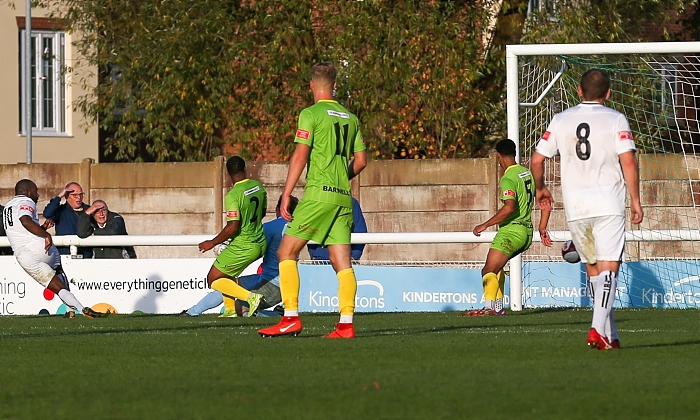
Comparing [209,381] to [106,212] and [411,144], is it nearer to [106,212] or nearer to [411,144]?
[106,212]

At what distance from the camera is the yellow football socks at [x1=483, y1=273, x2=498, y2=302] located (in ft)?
47.9

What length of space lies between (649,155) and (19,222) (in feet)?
26.5

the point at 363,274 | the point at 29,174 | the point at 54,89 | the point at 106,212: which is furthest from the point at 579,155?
the point at 54,89

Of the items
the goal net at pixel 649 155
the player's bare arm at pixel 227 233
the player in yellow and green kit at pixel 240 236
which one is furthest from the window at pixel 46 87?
the player's bare arm at pixel 227 233

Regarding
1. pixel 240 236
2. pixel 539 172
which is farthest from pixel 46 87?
pixel 539 172

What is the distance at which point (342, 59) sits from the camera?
2245 centimetres

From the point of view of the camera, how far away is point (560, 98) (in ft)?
58.8

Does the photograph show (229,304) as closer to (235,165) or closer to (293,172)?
(235,165)

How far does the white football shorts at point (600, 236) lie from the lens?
9.02m

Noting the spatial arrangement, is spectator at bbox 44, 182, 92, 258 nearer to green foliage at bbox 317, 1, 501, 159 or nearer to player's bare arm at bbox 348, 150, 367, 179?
green foliage at bbox 317, 1, 501, 159

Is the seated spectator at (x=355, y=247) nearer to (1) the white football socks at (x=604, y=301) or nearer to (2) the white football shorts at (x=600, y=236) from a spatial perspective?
(2) the white football shorts at (x=600, y=236)

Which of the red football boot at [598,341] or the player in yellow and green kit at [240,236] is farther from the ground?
the player in yellow and green kit at [240,236]

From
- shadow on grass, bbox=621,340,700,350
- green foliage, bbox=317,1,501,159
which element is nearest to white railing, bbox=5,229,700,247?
green foliage, bbox=317,1,501,159

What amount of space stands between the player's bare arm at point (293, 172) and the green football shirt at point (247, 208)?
14.2 ft
